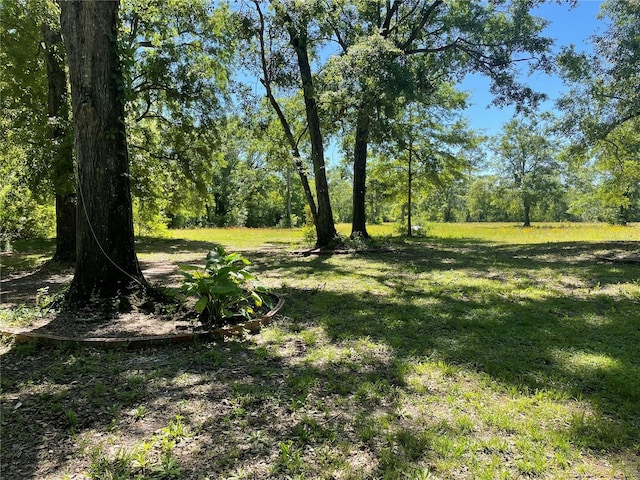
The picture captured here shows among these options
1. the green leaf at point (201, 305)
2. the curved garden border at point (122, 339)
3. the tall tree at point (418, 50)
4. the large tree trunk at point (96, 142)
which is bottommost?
the curved garden border at point (122, 339)

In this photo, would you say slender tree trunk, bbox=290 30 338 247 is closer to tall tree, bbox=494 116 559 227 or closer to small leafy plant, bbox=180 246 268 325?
small leafy plant, bbox=180 246 268 325

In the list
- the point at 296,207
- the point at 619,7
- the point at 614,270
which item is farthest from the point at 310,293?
the point at 296,207

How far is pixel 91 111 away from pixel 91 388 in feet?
10.0

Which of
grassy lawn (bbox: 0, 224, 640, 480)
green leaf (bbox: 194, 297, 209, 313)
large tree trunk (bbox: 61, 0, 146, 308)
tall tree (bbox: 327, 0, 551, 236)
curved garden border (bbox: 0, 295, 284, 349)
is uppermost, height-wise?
tall tree (bbox: 327, 0, 551, 236)

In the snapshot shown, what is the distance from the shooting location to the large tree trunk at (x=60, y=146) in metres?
7.96

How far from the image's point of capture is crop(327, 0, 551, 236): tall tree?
29.9 ft

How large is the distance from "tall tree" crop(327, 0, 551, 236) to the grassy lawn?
642 centimetres

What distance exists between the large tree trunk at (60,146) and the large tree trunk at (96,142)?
416 centimetres

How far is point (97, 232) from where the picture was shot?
14.3ft

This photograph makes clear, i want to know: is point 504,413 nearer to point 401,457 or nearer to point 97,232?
point 401,457

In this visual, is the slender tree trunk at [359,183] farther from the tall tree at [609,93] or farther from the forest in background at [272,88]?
the tall tree at [609,93]

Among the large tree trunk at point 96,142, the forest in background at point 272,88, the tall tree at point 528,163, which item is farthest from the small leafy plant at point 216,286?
the tall tree at point 528,163

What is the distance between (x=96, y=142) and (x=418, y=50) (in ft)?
34.6

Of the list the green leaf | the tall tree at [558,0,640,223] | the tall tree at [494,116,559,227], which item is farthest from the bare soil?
the tall tree at [494,116,559,227]
